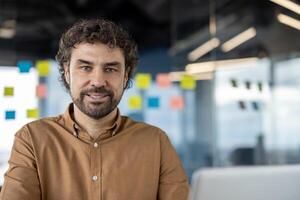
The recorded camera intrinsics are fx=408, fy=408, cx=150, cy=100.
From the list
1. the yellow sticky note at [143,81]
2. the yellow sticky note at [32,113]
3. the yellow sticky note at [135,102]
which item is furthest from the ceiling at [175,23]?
the yellow sticky note at [135,102]

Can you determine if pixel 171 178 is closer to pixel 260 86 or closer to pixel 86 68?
pixel 86 68

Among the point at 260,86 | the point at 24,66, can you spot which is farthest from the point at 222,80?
the point at 24,66

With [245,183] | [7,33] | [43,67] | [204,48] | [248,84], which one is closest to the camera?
[245,183]

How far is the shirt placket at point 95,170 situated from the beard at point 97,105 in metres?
A: 0.09

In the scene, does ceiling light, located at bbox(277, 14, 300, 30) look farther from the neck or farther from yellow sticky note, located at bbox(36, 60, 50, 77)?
the neck

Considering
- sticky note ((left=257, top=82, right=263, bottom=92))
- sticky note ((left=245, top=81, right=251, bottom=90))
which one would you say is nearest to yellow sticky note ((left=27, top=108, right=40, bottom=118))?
sticky note ((left=245, top=81, right=251, bottom=90))

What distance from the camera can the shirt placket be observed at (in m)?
1.20

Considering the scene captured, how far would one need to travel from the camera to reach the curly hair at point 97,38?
50.9 inches

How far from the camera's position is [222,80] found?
15.7 ft

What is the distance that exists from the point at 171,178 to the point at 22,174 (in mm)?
454

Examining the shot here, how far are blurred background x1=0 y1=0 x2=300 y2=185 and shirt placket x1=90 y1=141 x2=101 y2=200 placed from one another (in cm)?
341

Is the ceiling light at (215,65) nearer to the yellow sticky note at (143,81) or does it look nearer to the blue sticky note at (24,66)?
the yellow sticky note at (143,81)

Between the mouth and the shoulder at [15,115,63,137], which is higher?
the mouth

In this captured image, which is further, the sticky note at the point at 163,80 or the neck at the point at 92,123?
the sticky note at the point at 163,80
